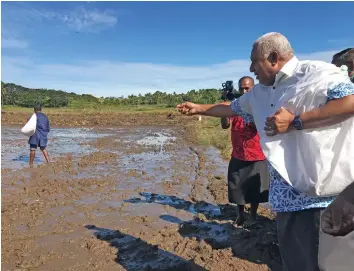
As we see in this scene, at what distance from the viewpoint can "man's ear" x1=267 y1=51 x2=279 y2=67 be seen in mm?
2250

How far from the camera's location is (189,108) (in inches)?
126

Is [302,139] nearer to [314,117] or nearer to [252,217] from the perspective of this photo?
[314,117]

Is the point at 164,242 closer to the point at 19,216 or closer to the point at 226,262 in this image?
the point at 226,262

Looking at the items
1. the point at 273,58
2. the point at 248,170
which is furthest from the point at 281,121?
the point at 248,170

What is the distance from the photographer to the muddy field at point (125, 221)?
4039 mm

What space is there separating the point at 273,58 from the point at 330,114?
49 cm

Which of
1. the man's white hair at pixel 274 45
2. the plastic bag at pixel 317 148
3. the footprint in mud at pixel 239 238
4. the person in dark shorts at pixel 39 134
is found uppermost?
the man's white hair at pixel 274 45

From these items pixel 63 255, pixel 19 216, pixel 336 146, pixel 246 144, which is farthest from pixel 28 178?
pixel 336 146

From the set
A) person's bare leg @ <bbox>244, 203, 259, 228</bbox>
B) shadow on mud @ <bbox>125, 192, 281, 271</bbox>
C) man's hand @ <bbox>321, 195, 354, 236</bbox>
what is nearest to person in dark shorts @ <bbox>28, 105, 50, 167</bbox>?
shadow on mud @ <bbox>125, 192, 281, 271</bbox>

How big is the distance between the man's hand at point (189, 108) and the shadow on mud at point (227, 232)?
174cm

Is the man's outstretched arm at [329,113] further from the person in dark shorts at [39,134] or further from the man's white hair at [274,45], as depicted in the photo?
the person in dark shorts at [39,134]

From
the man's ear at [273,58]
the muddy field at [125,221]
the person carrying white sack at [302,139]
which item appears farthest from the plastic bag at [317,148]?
the muddy field at [125,221]

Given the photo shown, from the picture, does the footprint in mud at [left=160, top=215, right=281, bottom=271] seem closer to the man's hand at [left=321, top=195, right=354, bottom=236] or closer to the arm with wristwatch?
the arm with wristwatch

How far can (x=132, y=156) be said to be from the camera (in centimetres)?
1211
